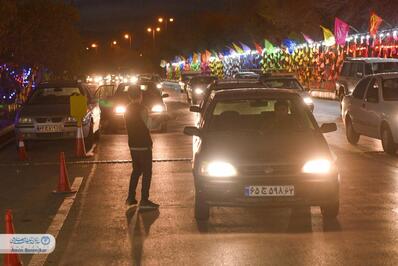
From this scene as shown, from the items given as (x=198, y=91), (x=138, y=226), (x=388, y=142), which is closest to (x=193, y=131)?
(x=138, y=226)

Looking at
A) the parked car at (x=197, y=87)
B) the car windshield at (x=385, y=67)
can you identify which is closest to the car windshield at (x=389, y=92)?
the car windshield at (x=385, y=67)

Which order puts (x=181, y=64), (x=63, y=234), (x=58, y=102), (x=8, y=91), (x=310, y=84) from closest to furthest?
(x=63, y=234)
(x=58, y=102)
(x=8, y=91)
(x=310, y=84)
(x=181, y=64)

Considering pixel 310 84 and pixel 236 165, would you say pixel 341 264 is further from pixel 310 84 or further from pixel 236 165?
pixel 310 84

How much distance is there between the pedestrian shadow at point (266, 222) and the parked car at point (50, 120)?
9.26m

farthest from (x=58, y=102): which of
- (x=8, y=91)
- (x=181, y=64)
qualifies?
(x=181, y=64)

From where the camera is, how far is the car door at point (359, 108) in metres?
17.7

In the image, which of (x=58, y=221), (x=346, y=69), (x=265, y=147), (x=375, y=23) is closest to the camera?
(x=265, y=147)

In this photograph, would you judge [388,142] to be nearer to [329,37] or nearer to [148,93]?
[148,93]

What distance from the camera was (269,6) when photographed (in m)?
75.4

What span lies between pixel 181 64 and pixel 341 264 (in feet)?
455

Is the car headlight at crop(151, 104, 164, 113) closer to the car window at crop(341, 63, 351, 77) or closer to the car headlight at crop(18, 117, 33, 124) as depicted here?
the car headlight at crop(18, 117, 33, 124)

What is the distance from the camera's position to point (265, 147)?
9133 millimetres

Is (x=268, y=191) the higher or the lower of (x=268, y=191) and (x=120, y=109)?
the higher

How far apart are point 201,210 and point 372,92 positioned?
926 cm
